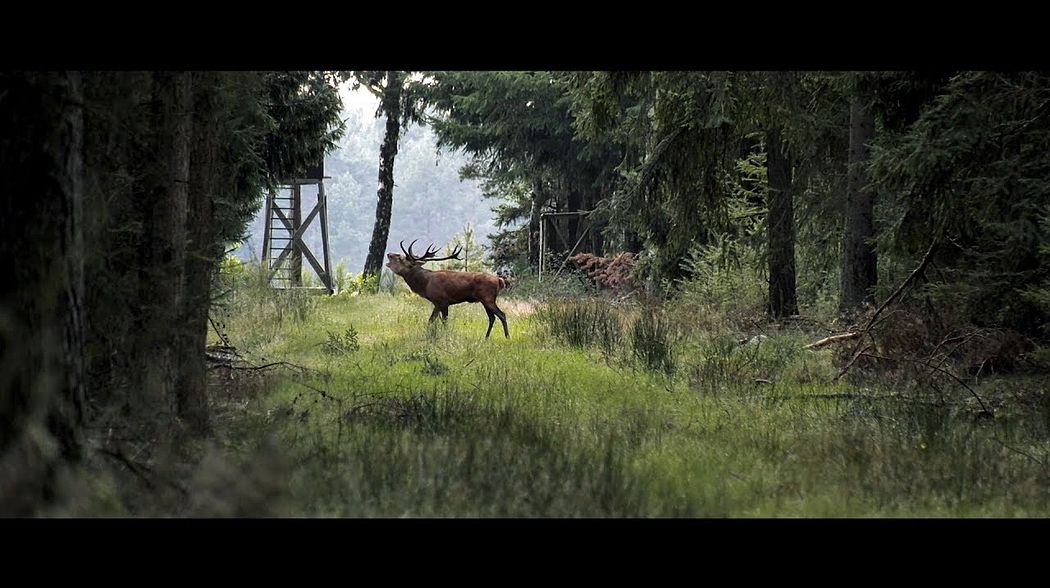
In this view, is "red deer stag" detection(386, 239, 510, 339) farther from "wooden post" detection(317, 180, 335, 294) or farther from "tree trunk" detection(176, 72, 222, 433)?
"wooden post" detection(317, 180, 335, 294)

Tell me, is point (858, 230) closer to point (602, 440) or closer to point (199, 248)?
point (602, 440)

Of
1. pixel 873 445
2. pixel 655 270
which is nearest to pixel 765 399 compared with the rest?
pixel 873 445

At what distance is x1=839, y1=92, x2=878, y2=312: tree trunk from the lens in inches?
557

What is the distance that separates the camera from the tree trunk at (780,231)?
663 inches

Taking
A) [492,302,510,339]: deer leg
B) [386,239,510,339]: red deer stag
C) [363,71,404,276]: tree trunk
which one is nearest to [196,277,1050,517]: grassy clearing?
[492,302,510,339]: deer leg

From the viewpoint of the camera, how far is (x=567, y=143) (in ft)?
104

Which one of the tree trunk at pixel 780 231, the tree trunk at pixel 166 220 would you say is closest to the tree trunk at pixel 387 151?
the tree trunk at pixel 780 231

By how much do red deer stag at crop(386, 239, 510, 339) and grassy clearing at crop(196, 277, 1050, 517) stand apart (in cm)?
242

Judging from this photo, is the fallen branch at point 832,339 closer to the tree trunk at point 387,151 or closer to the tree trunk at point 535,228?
the tree trunk at point 535,228

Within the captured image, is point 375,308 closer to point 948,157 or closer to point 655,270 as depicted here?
point 655,270

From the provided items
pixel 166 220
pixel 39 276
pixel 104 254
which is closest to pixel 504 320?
pixel 166 220

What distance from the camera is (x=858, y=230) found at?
14.2 meters
